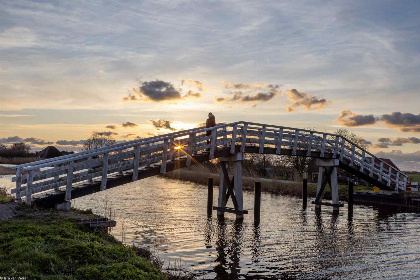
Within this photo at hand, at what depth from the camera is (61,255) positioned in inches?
336

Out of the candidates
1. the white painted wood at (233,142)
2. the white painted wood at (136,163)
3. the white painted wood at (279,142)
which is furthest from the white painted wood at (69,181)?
the white painted wood at (279,142)

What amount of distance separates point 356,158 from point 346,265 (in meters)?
16.1

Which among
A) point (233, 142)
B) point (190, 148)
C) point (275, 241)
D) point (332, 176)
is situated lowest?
point (275, 241)

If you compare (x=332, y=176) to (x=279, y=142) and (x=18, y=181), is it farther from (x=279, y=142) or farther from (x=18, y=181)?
(x=18, y=181)

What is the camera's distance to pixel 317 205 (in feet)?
89.2

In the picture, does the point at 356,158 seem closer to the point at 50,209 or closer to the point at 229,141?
the point at 229,141

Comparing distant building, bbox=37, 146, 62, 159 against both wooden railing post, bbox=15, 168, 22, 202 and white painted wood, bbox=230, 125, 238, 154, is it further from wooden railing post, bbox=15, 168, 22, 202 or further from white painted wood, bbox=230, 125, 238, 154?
wooden railing post, bbox=15, 168, 22, 202

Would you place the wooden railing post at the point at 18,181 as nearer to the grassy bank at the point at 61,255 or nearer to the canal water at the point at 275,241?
the grassy bank at the point at 61,255

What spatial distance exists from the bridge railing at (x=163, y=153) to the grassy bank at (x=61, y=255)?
2.73 metres

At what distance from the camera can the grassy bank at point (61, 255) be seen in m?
7.62

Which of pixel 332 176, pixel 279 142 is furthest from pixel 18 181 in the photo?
pixel 332 176

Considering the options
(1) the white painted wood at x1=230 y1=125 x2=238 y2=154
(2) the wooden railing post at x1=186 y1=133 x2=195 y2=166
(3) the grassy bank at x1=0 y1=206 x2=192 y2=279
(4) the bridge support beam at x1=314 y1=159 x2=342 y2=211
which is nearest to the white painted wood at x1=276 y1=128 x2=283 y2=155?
(1) the white painted wood at x1=230 y1=125 x2=238 y2=154

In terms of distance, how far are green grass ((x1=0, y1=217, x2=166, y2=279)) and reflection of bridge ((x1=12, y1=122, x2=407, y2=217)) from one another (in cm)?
328

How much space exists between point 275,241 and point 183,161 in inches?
216
